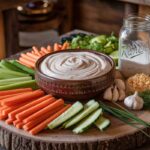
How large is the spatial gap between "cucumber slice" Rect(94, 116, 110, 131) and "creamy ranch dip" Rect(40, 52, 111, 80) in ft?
0.46

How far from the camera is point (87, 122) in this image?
3.58 ft

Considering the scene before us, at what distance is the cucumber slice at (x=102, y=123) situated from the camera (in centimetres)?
108

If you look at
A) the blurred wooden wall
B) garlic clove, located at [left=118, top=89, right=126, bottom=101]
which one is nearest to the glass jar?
garlic clove, located at [left=118, top=89, right=126, bottom=101]

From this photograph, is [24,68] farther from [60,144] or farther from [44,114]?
[60,144]

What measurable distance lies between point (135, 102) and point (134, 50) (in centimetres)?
24

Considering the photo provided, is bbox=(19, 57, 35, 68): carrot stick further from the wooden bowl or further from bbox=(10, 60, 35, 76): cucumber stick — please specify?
the wooden bowl

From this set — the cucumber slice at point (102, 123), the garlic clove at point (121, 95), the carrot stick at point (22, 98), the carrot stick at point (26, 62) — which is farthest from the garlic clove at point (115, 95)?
the carrot stick at point (26, 62)

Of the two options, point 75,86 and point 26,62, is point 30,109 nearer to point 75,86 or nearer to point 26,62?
point 75,86

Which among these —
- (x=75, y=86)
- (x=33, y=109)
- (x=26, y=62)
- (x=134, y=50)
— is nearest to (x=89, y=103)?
(x=75, y=86)

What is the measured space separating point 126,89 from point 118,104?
84 mm

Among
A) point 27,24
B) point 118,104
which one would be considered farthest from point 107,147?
point 27,24

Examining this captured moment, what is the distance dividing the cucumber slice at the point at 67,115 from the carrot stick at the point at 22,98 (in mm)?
138

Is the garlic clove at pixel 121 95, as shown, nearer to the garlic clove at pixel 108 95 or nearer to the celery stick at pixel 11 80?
the garlic clove at pixel 108 95

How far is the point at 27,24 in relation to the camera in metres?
2.97
